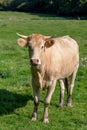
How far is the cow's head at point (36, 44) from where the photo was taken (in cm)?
941

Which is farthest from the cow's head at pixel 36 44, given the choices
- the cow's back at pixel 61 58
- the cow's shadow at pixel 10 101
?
the cow's shadow at pixel 10 101

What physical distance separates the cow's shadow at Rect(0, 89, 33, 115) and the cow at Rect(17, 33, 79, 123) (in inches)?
42.7

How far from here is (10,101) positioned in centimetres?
1225

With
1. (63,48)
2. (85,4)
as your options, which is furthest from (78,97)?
(85,4)

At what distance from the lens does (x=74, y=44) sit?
496 inches

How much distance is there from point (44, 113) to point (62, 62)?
160cm

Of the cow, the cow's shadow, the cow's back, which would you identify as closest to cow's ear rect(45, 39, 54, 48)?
the cow

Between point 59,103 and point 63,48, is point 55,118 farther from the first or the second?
point 63,48

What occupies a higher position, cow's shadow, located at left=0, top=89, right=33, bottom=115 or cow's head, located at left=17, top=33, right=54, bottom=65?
cow's head, located at left=17, top=33, right=54, bottom=65

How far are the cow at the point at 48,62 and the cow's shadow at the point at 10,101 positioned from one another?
1.08 m

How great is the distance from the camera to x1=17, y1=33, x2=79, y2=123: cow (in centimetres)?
973

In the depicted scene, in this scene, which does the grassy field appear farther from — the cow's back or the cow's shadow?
the cow's back

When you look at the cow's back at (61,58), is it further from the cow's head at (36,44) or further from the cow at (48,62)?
the cow's head at (36,44)

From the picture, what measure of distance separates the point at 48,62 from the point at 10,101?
2396 mm
